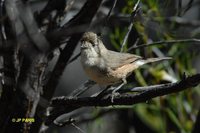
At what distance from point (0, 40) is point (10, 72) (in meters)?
0.33

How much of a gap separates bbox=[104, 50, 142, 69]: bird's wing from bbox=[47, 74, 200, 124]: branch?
135 centimetres

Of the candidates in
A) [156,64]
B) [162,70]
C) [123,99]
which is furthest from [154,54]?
[123,99]

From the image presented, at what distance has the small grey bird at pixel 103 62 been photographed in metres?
4.79

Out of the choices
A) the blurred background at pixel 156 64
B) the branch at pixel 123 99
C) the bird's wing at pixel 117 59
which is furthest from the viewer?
the bird's wing at pixel 117 59

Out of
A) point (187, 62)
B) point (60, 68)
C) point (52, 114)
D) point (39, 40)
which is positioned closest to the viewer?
point (60, 68)

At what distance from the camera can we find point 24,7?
3822 millimetres

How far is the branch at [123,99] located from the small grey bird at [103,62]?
3.41ft

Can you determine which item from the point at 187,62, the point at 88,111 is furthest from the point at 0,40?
the point at 187,62

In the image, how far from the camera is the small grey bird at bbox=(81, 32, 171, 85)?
4789mm

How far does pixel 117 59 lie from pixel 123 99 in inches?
73.2

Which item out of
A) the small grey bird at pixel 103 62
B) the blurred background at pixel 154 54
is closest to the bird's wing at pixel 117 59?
the small grey bird at pixel 103 62

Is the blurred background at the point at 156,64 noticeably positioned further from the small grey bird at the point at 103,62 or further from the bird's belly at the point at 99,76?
the bird's belly at the point at 99,76

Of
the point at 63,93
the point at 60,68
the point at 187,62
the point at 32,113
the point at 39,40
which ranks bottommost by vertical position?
the point at 32,113

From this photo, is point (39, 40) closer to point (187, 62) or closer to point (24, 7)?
point (24, 7)
